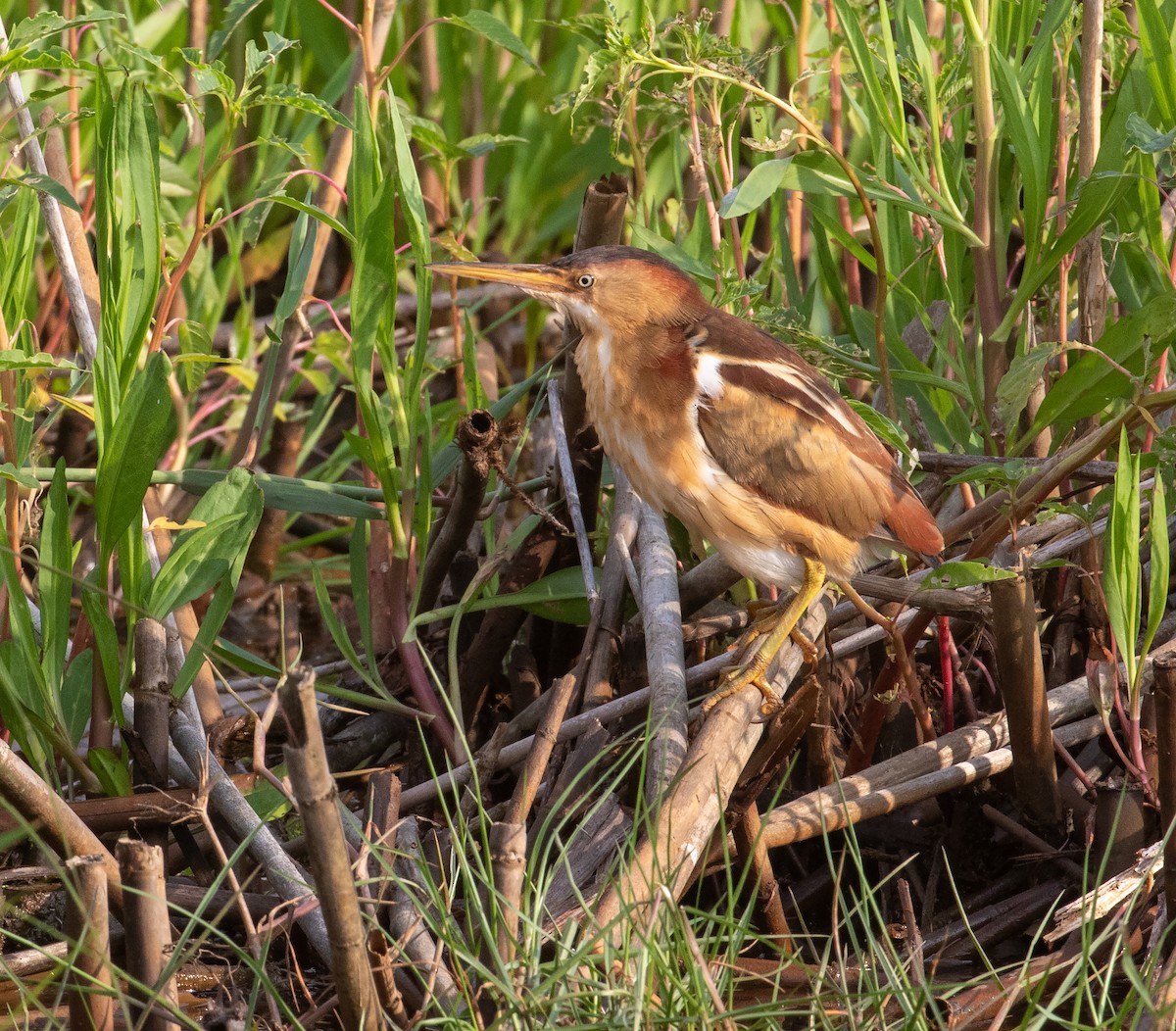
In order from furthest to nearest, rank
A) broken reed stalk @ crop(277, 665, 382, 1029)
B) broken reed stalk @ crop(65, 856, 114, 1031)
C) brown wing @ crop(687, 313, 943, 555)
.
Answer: brown wing @ crop(687, 313, 943, 555) → broken reed stalk @ crop(65, 856, 114, 1031) → broken reed stalk @ crop(277, 665, 382, 1029)

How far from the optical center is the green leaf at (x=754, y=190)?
2.49 meters

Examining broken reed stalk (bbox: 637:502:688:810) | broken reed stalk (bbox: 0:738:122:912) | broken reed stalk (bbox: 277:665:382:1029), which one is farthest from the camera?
broken reed stalk (bbox: 637:502:688:810)

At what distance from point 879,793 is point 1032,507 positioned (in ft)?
1.96

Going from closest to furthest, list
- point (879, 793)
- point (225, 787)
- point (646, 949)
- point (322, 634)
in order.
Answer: point (646, 949) → point (225, 787) → point (879, 793) → point (322, 634)

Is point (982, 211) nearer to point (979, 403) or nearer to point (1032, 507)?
point (979, 403)

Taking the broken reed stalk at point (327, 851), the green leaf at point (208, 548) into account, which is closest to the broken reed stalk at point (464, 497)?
the green leaf at point (208, 548)

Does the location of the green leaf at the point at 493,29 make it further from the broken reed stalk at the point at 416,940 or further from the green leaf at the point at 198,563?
the broken reed stalk at the point at 416,940

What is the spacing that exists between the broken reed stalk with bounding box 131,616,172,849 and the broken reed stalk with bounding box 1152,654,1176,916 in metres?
1.69

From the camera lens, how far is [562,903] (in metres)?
2.22

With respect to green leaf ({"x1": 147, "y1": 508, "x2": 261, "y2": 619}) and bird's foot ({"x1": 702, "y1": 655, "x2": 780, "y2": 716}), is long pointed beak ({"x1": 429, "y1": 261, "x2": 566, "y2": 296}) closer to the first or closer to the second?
green leaf ({"x1": 147, "y1": 508, "x2": 261, "y2": 619})

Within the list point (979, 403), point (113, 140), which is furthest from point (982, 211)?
point (113, 140)

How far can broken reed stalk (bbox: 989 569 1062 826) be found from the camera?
8.17 ft

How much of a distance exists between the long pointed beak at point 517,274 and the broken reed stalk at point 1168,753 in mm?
1459

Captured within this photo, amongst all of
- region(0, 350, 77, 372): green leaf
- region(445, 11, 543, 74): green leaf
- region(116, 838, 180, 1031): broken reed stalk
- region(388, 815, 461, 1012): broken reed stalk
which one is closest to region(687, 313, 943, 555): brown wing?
region(445, 11, 543, 74): green leaf
